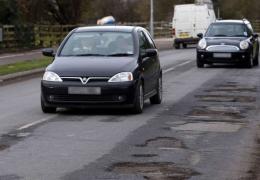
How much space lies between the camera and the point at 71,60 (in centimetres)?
1358

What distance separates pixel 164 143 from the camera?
10.4 metres

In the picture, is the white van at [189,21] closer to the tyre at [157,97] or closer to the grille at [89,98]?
the tyre at [157,97]

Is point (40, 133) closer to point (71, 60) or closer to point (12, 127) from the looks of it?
point (12, 127)

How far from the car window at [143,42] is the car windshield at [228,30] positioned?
12.7 metres

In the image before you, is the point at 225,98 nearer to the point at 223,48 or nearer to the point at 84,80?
the point at 84,80

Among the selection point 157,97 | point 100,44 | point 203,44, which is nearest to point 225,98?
point 157,97

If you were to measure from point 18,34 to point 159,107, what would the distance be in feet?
103

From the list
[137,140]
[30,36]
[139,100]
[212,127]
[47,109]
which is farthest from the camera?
[30,36]

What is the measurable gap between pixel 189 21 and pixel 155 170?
38704 mm

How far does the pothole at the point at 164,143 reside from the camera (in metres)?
10.1

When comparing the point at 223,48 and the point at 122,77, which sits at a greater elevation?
the point at 122,77

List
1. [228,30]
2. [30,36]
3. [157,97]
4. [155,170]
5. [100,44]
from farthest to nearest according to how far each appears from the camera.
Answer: [30,36]
[228,30]
[157,97]
[100,44]
[155,170]

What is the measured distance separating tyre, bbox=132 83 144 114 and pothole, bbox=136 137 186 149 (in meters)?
2.58

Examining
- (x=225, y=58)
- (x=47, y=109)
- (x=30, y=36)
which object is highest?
(x=47, y=109)
